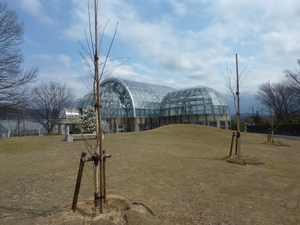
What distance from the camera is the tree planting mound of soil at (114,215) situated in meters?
3.42

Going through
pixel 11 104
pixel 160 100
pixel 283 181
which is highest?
pixel 160 100

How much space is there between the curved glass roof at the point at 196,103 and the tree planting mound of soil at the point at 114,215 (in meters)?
29.7

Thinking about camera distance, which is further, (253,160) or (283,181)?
(253,160)

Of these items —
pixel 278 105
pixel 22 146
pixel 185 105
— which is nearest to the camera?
pixel 22 146

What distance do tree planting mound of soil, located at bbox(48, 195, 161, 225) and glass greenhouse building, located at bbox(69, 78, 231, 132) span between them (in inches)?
1053

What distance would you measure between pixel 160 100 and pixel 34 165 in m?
33.6

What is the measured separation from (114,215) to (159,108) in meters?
36.0

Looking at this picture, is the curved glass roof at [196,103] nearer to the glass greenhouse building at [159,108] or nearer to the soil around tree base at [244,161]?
the glass greenhouse building at [159,108]

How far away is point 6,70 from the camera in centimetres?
1585

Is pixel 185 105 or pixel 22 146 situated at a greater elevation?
pixel 185 105

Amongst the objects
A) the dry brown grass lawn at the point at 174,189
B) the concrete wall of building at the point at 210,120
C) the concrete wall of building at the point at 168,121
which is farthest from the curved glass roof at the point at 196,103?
the dry brown grass lawn at the point at 174,189

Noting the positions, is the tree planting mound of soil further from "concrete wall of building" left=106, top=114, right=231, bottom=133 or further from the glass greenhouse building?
"concrete wall of building" left=106, top=114, right=231, bottom=133

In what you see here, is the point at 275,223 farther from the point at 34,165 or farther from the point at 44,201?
the point at 34,165

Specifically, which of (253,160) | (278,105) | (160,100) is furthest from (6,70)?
(278,105)
